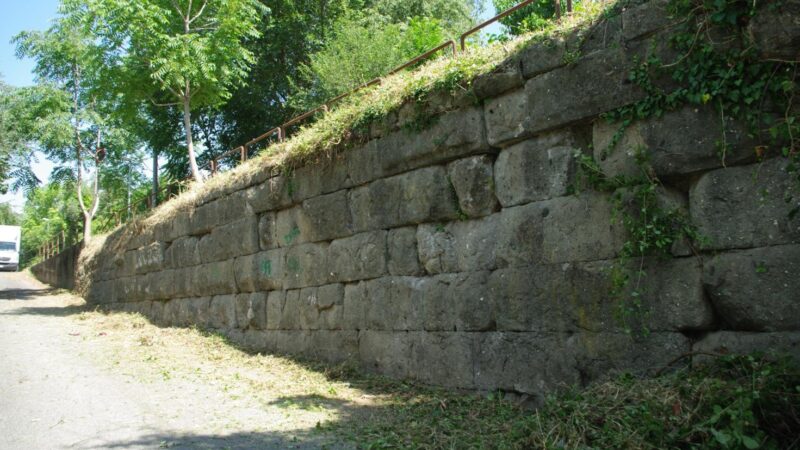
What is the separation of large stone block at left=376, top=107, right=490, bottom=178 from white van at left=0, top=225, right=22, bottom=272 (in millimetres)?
40619

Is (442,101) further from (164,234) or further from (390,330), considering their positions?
(164,234)

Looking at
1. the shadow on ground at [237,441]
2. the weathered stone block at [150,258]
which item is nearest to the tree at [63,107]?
the weathered stone block at [150,258]

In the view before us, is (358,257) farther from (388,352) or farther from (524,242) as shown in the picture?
(524,242)

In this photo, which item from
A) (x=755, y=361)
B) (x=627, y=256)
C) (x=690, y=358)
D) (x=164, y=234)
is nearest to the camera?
(x=755, y=361)

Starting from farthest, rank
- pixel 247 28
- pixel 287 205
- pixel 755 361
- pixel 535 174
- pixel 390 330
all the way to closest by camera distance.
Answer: pixel 247 28, pixel 287 205, pixel 390 330, pixel 535 174, pixel 755 361

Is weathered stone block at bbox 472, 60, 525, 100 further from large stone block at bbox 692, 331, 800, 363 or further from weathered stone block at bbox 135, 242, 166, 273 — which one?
weathered stone block at bbox 135, 242, 166, 273

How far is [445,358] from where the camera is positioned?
5.98 metres

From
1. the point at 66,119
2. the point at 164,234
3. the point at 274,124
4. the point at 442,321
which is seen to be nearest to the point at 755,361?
the point at 442,321

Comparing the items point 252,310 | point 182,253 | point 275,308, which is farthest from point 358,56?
point 275,308

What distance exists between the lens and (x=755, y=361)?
12.1 ft

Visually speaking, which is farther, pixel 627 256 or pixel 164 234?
pixel 164 234

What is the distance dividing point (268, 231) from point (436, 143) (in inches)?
151

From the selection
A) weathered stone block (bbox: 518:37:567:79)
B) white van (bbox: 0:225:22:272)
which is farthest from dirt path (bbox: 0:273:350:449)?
white van (bbox: 0:225:22:272)

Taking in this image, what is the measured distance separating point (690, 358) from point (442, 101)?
3179 millimetres
